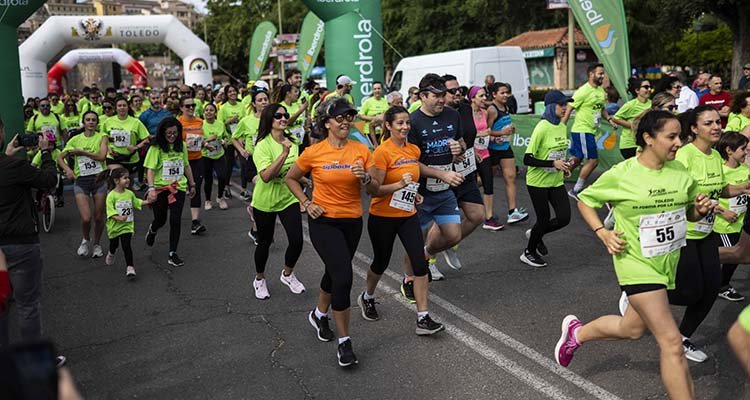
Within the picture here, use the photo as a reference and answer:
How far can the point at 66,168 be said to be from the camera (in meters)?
8.24

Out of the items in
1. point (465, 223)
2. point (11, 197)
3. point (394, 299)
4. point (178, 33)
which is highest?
point (178, 33)

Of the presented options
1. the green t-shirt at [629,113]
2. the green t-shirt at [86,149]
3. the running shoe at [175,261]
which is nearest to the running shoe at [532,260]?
the green t-shirt at [629,113]

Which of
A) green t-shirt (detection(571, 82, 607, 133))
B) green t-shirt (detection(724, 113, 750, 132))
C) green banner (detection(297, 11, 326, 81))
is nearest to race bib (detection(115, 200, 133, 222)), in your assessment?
green t-shirt (detection(724, 113, 750, 132))

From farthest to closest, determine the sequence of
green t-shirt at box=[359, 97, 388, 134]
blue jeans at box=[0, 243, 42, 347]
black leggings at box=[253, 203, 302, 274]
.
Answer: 1. green t-shirt at box=[359, 97, 388, 134]
2. black leggings at box=[253, 203, 302, 274]
3. blue jeans at box=[0, 243, 42, 347]

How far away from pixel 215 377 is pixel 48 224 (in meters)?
6.71

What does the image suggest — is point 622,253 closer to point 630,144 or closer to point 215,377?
point 215,377

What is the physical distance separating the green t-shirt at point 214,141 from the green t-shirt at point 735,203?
7.31m

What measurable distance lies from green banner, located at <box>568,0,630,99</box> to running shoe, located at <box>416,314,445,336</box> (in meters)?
8.20

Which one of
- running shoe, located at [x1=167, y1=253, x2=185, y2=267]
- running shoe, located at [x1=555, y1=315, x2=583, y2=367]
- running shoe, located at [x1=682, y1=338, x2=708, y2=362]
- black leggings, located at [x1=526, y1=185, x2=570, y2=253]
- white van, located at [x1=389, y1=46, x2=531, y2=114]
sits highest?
white van, located at [x1=389, y1=46, x2=531, y2=114]

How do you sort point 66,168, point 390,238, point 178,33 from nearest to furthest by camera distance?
point 390,238 < point 66,168 < point 178,33

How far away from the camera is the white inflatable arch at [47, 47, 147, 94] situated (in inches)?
1591

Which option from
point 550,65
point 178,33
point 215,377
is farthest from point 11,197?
point 550,65

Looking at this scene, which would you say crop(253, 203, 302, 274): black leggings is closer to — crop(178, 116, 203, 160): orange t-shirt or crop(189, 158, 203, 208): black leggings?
crop(189, 158, 203, 208): black leggings

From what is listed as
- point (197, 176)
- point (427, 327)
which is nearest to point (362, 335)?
point (427, 327)
